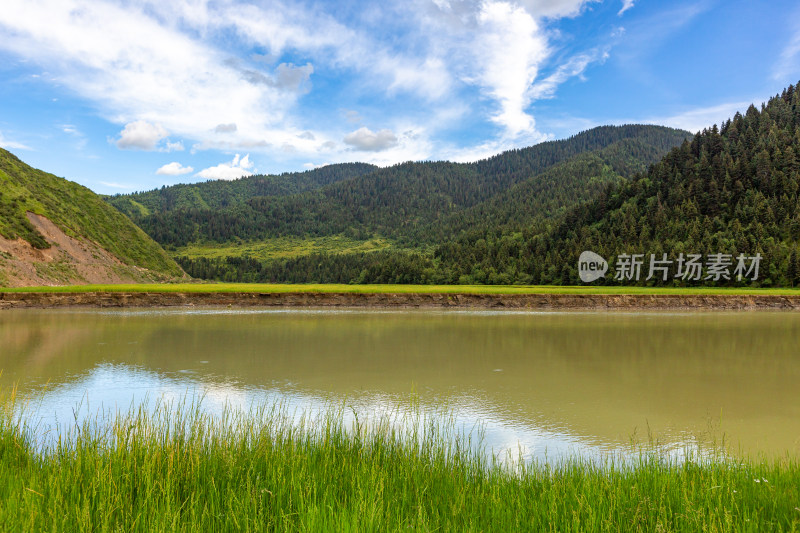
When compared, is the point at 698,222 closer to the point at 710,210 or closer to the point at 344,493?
the point at 710,210

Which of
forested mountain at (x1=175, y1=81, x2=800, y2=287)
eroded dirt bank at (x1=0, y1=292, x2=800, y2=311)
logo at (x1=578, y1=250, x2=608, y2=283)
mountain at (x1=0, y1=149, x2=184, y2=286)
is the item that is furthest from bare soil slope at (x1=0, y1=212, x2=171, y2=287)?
logo at (x1=578, y1=250, x2=608, y2=283)

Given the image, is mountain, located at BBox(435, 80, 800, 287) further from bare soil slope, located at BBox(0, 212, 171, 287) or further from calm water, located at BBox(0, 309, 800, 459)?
bare soil slope, located at BBox(0, 212, 171, 287)

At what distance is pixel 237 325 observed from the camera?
25.1m

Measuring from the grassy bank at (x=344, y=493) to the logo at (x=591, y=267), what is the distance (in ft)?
263

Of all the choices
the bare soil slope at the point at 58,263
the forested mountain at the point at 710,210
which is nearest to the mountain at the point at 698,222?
the forested mountain at the point at 710,210

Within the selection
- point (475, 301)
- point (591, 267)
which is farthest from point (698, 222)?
point (475, 301)

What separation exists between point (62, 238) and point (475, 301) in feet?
217

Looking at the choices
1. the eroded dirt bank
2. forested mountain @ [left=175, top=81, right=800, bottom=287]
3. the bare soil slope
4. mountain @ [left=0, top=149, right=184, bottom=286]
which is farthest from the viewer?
forested mountain @ [left=175, top=81, right=800, bottom=287]

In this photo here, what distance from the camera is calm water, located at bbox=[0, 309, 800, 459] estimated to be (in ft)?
28.0

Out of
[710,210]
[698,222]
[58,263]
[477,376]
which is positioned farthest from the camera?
[710,210]

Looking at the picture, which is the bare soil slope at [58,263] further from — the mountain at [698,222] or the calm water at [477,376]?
the mountain at [698,222]

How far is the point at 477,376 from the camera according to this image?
1291 cm

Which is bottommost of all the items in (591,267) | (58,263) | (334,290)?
(334,290)

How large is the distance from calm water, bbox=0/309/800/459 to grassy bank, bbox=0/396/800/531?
79.9 inches
